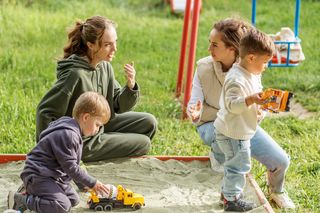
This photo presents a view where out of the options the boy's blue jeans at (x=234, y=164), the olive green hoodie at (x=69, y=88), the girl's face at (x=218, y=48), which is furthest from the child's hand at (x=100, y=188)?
the girl's face at (x=218, y=48)

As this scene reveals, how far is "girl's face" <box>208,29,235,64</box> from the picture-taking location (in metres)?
4.46

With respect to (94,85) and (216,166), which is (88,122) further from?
(216,166)

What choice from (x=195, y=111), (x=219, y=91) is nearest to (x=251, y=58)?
(x=195, y=111)

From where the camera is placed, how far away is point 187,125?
616cm

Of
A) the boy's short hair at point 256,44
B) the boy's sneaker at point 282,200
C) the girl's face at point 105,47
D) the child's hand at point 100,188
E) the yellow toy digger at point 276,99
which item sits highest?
the boy's short hair at point 256,44

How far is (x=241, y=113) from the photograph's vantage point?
13.5ft

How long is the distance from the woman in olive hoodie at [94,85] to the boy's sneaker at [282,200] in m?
1.06

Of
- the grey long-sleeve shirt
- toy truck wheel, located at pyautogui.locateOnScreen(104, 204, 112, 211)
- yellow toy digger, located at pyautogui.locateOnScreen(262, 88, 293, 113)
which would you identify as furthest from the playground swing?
the grey long-sleeve shirt

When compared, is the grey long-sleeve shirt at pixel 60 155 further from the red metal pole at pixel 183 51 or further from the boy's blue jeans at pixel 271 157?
the red metal pole at pixel 183 51

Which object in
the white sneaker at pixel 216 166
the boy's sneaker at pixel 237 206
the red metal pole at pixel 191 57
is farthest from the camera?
the red metal pole at pixel 191 57

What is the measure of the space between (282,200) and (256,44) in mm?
1035

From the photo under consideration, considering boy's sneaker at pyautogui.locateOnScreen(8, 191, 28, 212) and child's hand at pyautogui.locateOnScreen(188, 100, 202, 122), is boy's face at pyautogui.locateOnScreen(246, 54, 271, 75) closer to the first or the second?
child's hand at pyautogui.locateOnScreen(188, 100, 202, 122)

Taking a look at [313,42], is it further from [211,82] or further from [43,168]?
[43,168]

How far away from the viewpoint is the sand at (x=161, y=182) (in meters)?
4.38
